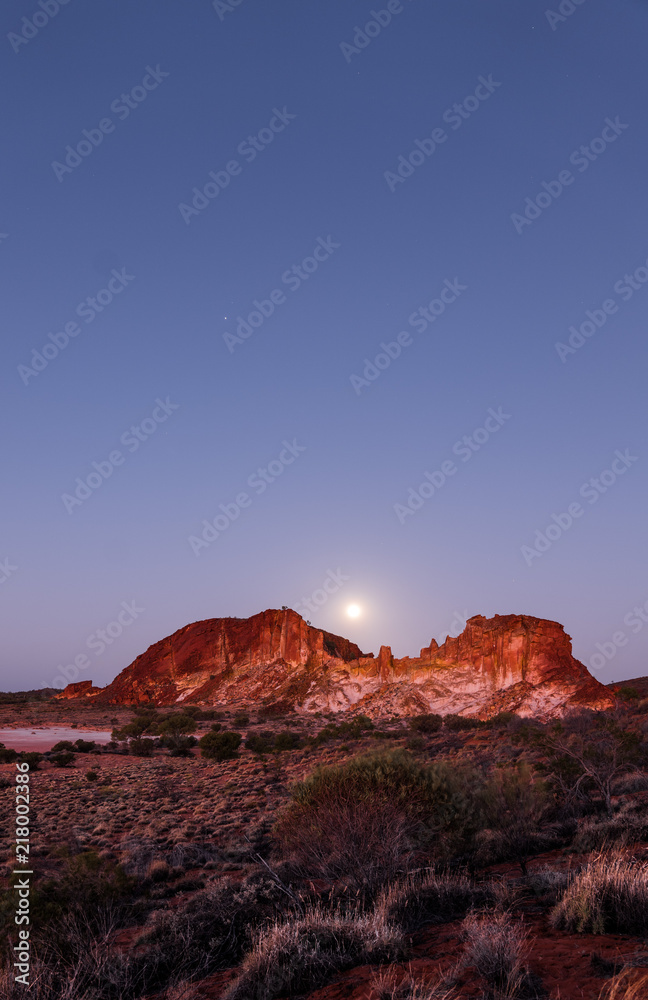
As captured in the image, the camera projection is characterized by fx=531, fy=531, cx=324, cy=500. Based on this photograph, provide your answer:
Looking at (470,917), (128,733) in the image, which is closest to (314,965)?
(470,917)

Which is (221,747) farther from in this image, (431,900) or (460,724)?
(431,900)

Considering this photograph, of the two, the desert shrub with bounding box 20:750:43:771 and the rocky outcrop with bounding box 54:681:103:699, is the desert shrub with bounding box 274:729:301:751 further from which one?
the rocky outcrop with bounding box 54:681:103:699

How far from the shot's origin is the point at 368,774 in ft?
36.7

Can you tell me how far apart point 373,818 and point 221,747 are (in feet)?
105

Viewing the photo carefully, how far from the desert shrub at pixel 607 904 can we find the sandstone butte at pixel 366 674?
51.3m

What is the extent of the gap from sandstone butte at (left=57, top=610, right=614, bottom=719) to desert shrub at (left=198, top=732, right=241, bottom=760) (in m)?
30.1

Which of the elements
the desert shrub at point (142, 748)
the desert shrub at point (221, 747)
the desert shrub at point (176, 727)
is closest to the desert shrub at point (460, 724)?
the desert shrub at point (221, 747)

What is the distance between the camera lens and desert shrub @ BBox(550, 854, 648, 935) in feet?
20.6

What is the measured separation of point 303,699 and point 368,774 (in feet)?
238

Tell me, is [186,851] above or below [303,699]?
above

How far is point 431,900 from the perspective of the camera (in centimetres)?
829

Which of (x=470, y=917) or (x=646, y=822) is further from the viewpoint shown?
(x=646, y=822)

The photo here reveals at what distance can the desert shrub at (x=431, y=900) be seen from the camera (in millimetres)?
7512

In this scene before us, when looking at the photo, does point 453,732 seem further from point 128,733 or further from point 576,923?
point 576,923
